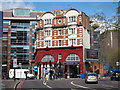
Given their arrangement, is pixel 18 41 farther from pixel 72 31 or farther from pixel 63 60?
pixel 72 31

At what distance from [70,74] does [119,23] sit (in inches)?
1888

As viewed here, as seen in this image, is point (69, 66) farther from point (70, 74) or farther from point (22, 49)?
point (22, 49)

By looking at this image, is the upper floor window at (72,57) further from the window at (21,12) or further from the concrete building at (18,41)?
the window at (21,12)

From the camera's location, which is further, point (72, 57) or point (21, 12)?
point (21, 12)

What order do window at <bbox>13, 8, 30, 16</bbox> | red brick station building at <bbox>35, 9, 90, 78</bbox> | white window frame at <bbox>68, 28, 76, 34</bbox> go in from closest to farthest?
red brick station building at <bbox>35, 9, 90, 78</bbox> < white window frame at <bbox>68, 28, 76, 34</bbox> < window at <bbox>13, 8, 30, 16</bbox>

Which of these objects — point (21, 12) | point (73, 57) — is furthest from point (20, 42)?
point (73, 57)

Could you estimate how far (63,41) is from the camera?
6347cm

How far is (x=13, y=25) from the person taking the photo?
88312 millimetres

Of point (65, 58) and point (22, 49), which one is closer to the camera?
point (65, 58)

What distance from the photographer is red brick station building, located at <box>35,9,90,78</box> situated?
6156 cm

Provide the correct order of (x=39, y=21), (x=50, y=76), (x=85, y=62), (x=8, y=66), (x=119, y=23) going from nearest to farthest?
(x=119, y=23), (x=50, y=76), (x=85, y=62), (x=39, y=21), (x=8, y=66)

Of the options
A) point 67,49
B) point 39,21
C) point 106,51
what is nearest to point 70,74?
point 67,49

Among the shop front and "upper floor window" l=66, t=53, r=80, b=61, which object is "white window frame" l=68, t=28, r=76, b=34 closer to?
the shop front

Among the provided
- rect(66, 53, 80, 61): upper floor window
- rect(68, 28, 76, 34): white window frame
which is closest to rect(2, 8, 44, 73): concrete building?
rect(68, 28, 76, 34): white window frame
